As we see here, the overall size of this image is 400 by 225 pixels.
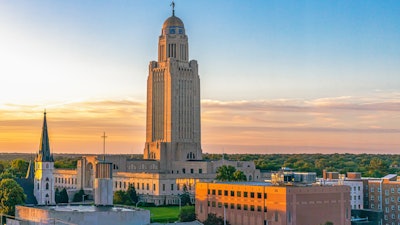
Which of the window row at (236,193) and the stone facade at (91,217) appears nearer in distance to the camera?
the stone facade at (91,217)

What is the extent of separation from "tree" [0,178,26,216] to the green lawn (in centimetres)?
2430

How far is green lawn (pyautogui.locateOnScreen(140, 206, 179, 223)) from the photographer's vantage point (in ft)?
400

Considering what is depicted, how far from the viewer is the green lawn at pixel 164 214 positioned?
12185 centimetres

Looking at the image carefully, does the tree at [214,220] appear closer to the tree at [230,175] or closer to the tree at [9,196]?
the tree at [230,175]

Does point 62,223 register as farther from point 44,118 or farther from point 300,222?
point 44,118

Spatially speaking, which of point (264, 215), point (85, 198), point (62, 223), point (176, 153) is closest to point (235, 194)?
point (264, 215)

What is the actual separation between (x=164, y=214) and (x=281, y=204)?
116 feet

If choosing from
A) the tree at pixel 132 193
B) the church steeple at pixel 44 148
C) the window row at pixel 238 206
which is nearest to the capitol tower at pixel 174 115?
the tree at pixel 132 193

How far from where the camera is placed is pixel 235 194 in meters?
113

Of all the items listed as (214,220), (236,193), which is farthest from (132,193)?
(236,193)

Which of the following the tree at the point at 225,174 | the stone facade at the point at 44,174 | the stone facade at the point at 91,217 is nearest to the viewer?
the stone facade at the point at 91,217

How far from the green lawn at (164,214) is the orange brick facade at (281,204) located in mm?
10211

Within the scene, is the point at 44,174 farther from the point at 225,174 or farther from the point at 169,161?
the point at 169,161

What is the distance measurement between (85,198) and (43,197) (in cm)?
2642
